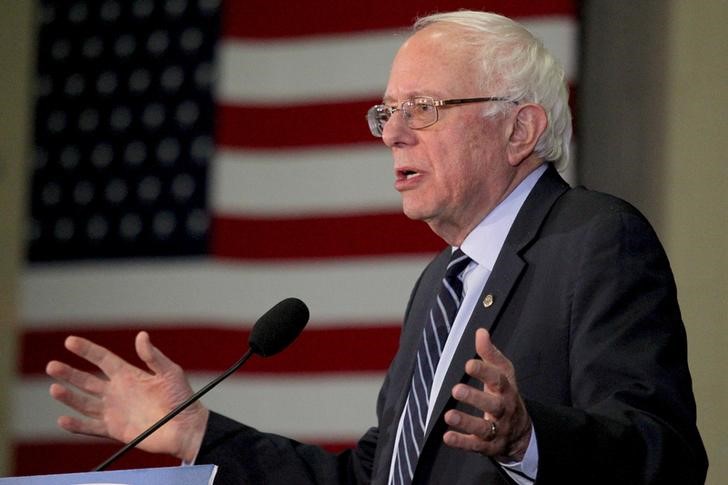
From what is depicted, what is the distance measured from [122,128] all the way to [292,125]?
655 millimetres

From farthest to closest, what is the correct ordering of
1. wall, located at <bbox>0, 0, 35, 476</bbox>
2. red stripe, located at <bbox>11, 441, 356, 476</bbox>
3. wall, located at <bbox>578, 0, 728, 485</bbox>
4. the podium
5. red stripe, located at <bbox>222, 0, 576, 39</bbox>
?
wall, located at <bbox>0, 0, 35, 476</bbox>
red stripe, located at <bbox>11, 441, 356, 476</bbox>
red stripe, located at <bbox>222, 0, 576, 39</bbox>
wall, located at <bbox>578, 0, 728, 485</bbox>
the podium

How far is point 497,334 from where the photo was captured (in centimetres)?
192

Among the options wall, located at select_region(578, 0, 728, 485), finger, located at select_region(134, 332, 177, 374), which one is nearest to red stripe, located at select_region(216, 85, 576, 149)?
wall, located at select_region(578, 0, 728, 485)

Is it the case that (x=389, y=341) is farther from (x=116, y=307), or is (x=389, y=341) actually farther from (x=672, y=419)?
(x=672, y=419)

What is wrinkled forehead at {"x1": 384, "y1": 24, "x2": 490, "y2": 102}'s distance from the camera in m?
2.19

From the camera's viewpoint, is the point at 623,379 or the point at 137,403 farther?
the point at 137,403

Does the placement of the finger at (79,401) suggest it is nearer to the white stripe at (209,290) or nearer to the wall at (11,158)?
the white stripe at (209,290)

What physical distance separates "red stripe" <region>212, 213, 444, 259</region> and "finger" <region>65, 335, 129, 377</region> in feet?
5.17

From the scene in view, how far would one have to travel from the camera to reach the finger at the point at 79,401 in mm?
2068

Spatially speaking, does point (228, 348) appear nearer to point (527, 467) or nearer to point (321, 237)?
point (321, 237)

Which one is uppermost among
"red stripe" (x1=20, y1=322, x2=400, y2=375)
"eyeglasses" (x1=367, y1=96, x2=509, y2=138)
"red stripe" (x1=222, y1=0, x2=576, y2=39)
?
"red stripe" (x1=222, y1=0, x2=576, y2=39)

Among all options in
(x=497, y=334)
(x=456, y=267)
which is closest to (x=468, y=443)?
(x=497, y=334)

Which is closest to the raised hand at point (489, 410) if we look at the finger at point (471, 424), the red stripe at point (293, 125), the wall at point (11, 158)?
the finger at point (471, 424)

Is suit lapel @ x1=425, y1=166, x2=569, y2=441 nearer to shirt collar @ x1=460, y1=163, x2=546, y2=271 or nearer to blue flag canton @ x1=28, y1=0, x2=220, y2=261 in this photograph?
shirt collar @ x1=460, y1=163, x2=546, y2=271
